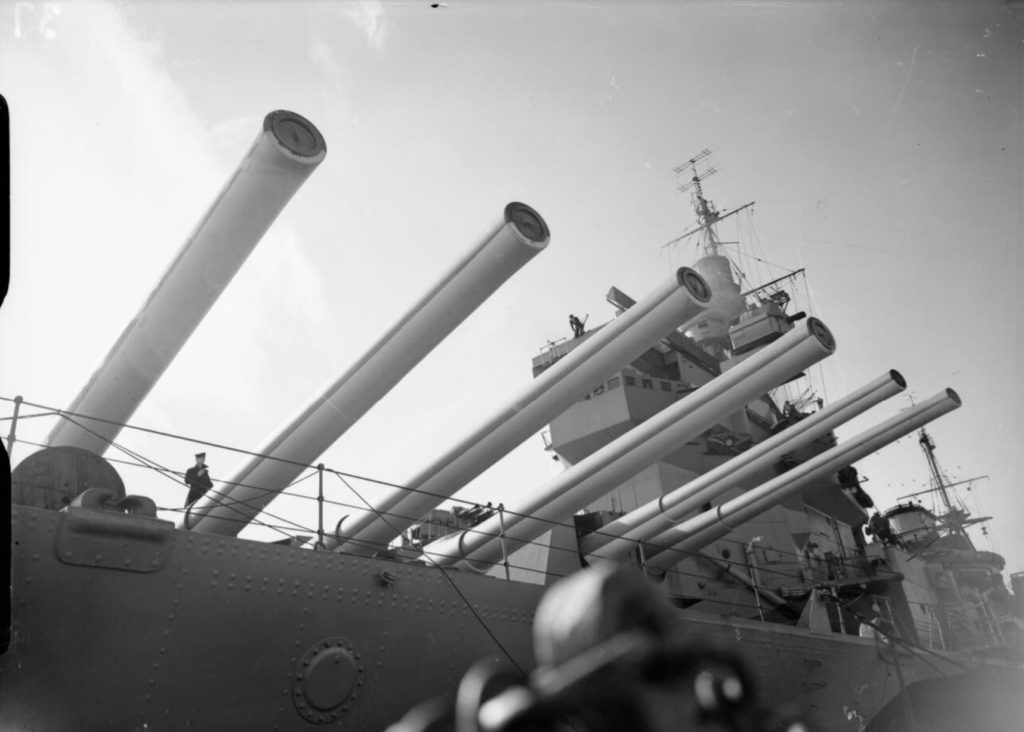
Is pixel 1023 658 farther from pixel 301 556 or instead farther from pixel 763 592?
pixel 301 556

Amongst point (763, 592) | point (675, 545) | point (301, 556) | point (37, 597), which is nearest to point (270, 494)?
point (301, 556)

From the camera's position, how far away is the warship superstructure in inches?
147

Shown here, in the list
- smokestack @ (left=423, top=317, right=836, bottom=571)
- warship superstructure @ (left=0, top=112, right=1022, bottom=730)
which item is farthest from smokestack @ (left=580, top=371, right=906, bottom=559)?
smokestack @ (left=423, top=317, right=836, bottom=571)

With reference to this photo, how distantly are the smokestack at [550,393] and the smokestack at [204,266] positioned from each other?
1863 millimetres

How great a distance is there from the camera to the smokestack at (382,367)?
195 inches

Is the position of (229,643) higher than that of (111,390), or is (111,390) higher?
(111,390)

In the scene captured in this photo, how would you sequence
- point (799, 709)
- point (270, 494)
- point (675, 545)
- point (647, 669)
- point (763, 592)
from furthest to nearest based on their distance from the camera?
point (763, 592), point (675, 545), point (270, 494), point (799, 709), point (647, 669)

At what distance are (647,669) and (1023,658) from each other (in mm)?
14015

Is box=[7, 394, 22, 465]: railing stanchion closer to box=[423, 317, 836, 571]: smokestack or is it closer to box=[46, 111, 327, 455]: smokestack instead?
box=[46, 111, 327, 455]: smokestack

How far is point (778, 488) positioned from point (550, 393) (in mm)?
4139

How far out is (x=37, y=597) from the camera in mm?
3582

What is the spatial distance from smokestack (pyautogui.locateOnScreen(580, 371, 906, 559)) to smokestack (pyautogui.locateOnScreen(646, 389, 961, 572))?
12.8 inches

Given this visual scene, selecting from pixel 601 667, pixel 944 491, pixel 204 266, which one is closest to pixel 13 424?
pixel 204 266

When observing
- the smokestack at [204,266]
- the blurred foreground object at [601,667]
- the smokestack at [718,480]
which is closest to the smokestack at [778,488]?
the smokestack at [718,480]
